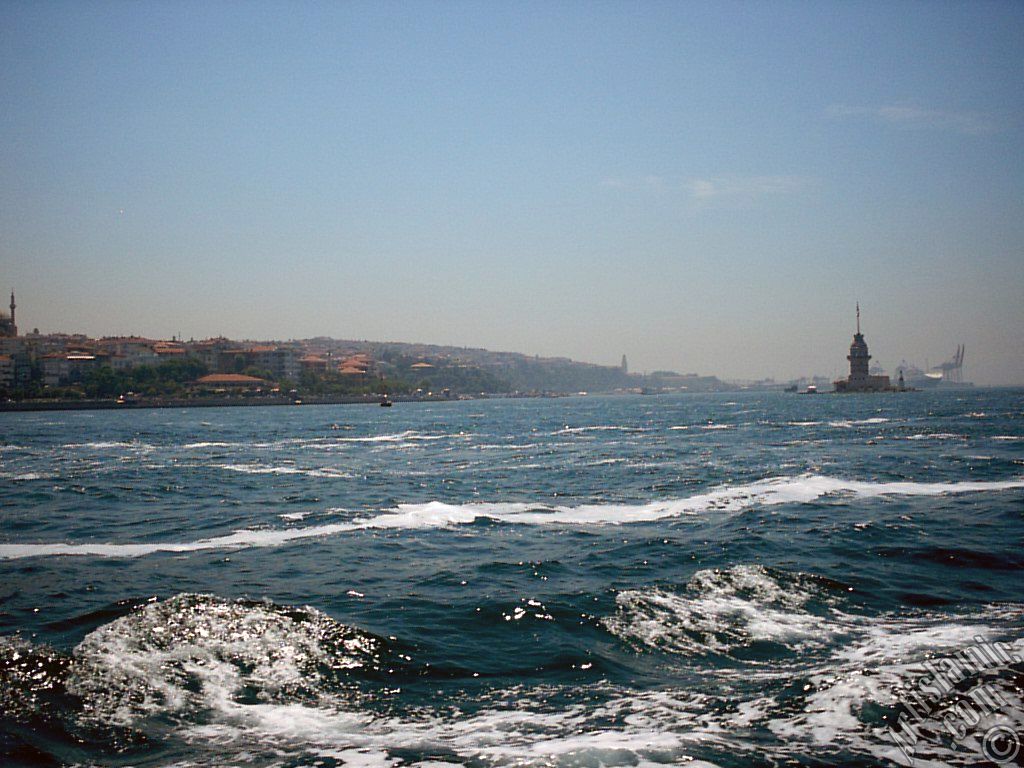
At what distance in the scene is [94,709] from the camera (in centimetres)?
723

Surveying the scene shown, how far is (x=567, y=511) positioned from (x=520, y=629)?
32.0 feet

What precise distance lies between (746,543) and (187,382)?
483 feet

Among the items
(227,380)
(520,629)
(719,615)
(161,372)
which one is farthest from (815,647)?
(161,372)

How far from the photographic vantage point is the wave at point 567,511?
50.1 feet

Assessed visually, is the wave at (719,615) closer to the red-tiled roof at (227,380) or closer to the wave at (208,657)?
the wave at (208,657)

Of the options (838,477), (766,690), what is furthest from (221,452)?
(766,690)

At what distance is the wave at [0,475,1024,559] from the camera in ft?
50.1

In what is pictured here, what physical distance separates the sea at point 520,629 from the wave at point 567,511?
15 cm

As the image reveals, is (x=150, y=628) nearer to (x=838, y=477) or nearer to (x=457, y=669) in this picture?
(x=457, y=669)

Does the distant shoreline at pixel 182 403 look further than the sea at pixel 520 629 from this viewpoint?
Yes

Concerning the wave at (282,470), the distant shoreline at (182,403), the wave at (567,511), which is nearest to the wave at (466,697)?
the wave at (567,511)

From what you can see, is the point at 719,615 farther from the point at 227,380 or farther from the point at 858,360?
the point at 858,360

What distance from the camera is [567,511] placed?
1930 cm

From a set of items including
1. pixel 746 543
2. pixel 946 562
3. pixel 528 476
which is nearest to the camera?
A: pixel 946 562
